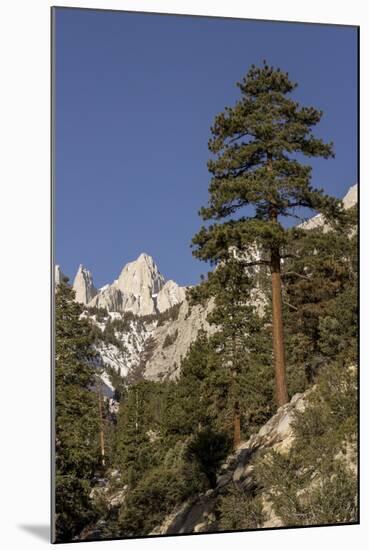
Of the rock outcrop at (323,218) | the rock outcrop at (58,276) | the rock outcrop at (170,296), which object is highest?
the rock outcrop at (323,218)

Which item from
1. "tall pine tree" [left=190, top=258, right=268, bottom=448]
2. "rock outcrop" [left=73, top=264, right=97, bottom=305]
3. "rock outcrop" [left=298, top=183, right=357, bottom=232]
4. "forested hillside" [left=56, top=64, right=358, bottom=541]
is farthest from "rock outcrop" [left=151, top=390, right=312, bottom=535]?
"rock outcrop" [left=73, top=264, right=97, bottom=305]

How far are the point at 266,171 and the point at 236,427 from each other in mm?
2351

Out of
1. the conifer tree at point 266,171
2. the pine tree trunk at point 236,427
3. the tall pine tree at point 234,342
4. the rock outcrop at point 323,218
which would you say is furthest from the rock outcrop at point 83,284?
the rock outcrop at point 323,218

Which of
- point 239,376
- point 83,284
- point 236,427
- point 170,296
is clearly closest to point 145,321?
point 170,296

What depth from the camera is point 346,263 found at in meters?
9.36

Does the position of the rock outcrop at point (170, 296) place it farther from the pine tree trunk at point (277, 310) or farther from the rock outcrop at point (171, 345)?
the pine tree trunk at point (277, 310)

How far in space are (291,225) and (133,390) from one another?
2084 millimetres

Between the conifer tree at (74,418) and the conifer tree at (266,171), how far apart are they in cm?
140

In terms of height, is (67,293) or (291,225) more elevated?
(291,225)

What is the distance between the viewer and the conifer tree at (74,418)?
849 centimetres

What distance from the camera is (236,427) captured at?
350 inches

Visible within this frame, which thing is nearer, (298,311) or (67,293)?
(67,293)

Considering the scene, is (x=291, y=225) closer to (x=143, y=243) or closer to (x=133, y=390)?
(x=143, y=243)

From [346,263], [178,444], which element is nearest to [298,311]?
[346,263]
